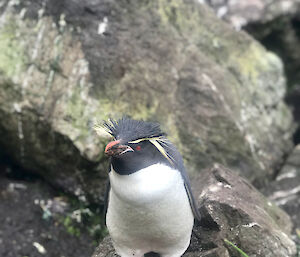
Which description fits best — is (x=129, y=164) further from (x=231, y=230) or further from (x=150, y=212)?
(x=231, y=230)

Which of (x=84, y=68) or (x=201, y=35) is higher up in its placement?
(x=201, y=35)

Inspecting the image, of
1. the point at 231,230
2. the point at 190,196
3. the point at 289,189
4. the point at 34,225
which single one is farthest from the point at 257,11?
the point at 190,196

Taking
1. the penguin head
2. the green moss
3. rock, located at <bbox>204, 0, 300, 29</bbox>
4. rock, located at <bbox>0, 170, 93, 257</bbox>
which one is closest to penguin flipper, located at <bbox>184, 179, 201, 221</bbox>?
the penguin head

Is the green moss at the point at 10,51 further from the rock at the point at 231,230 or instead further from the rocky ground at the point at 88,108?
the rock at the point at 231,230

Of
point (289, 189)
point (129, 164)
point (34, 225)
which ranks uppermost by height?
point (129, 164)

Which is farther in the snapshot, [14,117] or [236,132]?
[236,132]

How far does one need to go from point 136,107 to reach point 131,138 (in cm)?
210

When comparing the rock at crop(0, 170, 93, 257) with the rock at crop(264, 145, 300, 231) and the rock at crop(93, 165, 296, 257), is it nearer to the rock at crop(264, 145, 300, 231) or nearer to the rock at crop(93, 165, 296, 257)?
the rock at crop(93, 165, 296, 257)

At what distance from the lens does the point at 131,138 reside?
2.33m

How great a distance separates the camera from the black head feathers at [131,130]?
7.72 ft

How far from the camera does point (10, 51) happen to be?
4.40 meters

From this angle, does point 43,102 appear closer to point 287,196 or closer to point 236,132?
point 236,132

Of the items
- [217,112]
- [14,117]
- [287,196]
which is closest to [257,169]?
[287,196]

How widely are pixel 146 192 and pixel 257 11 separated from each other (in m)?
6.10
